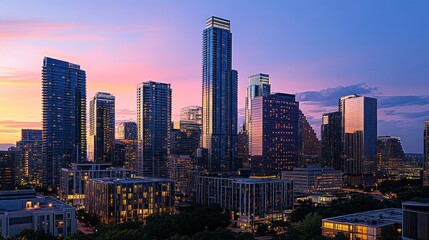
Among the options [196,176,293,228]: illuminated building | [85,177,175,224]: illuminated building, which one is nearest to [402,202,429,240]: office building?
[196,176,293,228]: illuminated building

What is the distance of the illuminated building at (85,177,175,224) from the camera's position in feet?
316

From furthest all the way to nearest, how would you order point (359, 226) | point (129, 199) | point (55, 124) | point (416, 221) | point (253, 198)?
point (55, 124) → point (253, 198) → point (129, 199) → point (359, 226) → point (416, 221)

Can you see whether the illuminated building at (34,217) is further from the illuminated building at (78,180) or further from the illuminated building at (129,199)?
the illuminated building at (78,180)

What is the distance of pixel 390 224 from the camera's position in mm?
64312

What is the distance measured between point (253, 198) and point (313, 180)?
255 ft

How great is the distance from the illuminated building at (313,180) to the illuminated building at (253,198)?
6109 cm

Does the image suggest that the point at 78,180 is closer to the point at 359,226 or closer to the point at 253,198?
the point at 253,198

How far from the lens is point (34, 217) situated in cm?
7069

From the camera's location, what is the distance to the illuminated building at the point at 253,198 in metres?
104

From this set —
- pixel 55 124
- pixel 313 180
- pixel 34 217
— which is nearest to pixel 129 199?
pixel 34 217

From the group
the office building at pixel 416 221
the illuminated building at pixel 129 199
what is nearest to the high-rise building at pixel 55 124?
the illuminated building at pixel 129 199

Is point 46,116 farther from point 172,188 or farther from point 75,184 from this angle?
point 172,188

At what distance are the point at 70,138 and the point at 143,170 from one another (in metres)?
38.7

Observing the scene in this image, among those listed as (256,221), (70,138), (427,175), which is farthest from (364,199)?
(70,138)
